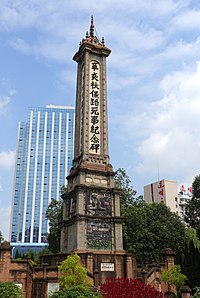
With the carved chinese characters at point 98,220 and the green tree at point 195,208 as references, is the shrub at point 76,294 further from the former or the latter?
the green tree at point 195,208

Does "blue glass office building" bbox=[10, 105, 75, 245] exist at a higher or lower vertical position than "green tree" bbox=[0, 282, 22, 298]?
higher

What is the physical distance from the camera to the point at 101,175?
69.7 feet

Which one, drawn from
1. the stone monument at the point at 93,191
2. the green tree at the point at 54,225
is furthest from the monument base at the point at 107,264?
the green tree at the point at 54,225

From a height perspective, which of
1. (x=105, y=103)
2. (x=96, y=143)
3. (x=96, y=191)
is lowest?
(x=96, y=191)

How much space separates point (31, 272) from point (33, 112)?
69.4 meters

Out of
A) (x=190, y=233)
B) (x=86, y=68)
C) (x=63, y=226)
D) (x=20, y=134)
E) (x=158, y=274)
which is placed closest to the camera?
(x=158, y=274)

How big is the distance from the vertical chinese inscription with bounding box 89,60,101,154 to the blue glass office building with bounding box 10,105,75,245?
2059 inches

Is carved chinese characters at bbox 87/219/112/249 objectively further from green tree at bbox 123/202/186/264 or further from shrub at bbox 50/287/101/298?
shrub at bbox 50/287/101/298

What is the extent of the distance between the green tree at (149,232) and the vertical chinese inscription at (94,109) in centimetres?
809

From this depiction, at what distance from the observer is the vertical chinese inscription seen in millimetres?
22267

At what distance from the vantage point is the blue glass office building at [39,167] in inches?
2891

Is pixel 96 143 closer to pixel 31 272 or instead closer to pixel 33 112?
pixel 31 272

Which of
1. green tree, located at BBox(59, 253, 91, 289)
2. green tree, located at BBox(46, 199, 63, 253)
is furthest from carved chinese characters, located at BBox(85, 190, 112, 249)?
green tree, located at BBox(46, 199, 63, 253)

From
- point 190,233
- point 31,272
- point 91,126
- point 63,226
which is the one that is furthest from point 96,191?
point 190,233
